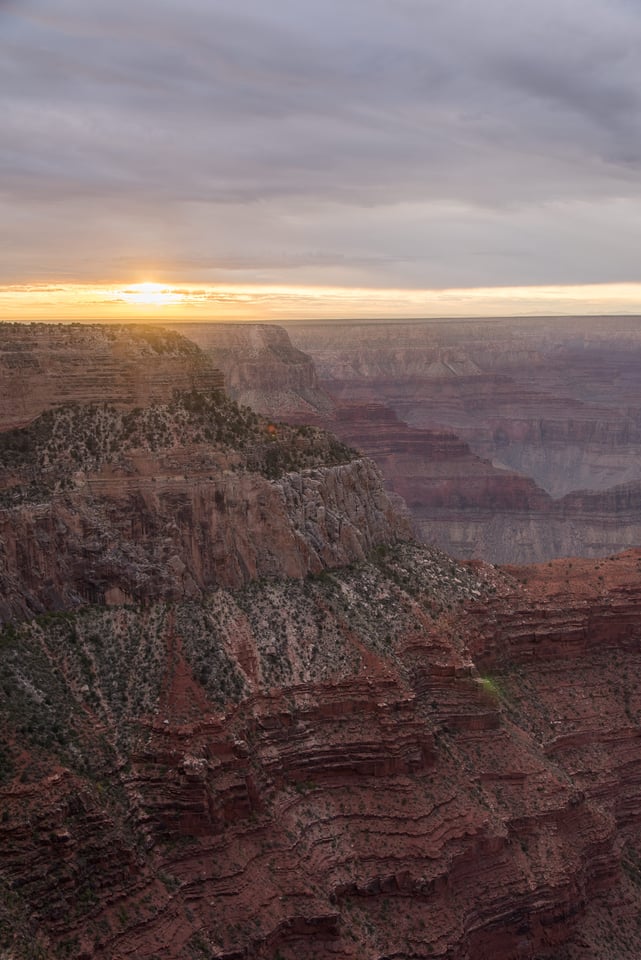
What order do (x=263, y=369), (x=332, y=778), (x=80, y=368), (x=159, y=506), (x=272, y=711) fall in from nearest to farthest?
(x=272, y=711)
(x=332, y=778)
(x=159, y=506)
(x=80, y=368)
(x=263, y=369)

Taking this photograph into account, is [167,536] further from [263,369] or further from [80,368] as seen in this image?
[263,369]

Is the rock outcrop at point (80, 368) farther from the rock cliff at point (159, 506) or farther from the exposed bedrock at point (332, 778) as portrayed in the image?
the exposed bedrock at point (332, 778)

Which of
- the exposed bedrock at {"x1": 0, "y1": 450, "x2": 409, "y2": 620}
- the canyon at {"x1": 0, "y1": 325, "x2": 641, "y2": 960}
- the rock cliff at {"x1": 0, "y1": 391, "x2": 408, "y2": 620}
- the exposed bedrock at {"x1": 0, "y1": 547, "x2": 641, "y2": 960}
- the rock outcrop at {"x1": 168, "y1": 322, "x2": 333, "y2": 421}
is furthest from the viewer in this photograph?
the rock outcrop at {"x1": 168, "y1": 322, "x2": 333, "y2": 421}

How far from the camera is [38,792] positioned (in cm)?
4325

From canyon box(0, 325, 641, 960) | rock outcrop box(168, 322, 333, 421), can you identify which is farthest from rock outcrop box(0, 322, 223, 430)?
rock outcrop box(168, 322, 333, 421)

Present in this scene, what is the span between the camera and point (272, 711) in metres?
53.2

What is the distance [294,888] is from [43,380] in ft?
87.5

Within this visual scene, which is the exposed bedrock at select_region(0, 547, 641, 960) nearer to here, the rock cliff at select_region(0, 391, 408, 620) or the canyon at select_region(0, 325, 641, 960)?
the canyon at select_region(0, 325, 641, 960)

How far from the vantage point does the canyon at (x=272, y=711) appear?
45750 mm

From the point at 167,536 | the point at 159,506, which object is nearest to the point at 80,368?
the point at 159,506

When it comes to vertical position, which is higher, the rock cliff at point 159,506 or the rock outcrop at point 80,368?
the rock outcrop at point 80,368

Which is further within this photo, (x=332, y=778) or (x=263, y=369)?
(x=263, y=369)

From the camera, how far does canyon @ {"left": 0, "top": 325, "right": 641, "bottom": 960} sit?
45.8m

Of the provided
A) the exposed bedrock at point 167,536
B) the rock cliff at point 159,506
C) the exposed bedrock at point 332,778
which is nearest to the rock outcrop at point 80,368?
the rock cliff at point 159,506
